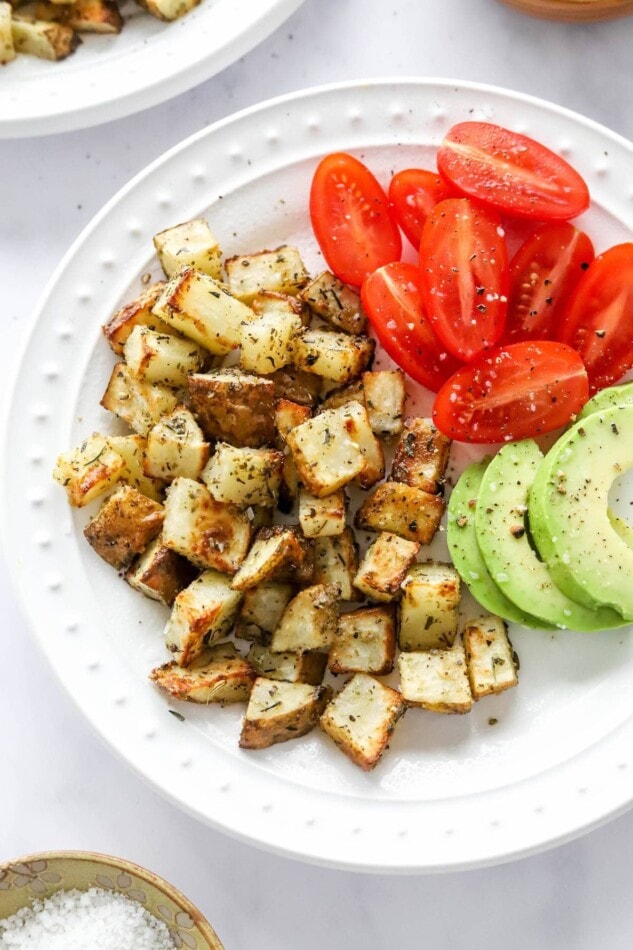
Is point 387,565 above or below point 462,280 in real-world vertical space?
below

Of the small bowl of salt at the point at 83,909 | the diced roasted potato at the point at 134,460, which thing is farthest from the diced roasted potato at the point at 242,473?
the small bowl of salt at the point at 83,909

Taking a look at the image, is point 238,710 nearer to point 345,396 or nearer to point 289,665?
point 289,665

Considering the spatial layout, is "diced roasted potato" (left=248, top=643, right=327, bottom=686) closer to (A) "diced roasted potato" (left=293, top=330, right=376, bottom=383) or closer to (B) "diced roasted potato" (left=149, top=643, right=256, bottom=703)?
(B) "diced roasted potato" (left=149, top=643, right=256, bottom=703)

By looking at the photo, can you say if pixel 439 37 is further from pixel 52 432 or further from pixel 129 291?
pixel 52 432

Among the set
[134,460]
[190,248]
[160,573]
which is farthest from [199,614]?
[190,248]

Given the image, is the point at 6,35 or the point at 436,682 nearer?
the point at 436,682
